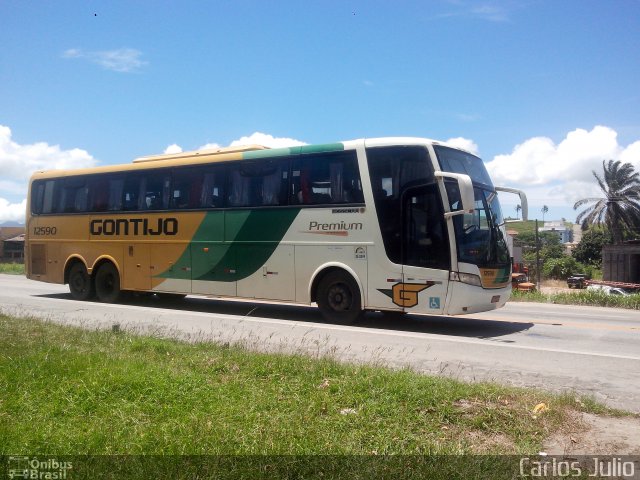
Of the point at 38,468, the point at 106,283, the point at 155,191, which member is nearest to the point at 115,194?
the point at 155,191

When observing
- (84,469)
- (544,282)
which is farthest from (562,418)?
(544,282)

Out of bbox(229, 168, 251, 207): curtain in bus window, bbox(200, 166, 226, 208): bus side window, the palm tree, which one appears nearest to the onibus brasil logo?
bbox(229, 168, 251, 207): curtain in bus window

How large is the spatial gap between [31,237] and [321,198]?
9564 mm

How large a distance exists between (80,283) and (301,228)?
7.27 m

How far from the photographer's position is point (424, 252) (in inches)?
415

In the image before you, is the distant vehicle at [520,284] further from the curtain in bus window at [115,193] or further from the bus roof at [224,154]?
the curtain in bus window at [115,193]

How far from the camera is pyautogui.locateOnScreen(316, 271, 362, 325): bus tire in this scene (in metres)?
11.4

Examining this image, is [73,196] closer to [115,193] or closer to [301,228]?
[115,193]

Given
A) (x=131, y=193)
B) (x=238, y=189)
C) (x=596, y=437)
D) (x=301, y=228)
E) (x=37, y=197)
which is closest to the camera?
(x=596, y=437)

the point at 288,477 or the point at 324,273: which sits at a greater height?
the point at 324,273

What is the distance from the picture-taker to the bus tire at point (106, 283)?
15.3 m

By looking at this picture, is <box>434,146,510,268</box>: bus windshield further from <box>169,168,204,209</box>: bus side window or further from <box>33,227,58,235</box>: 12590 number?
<box>33,227,58,235</box>: 12590 number

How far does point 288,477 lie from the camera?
3920 millimetres

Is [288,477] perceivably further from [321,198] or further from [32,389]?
[321,198]
